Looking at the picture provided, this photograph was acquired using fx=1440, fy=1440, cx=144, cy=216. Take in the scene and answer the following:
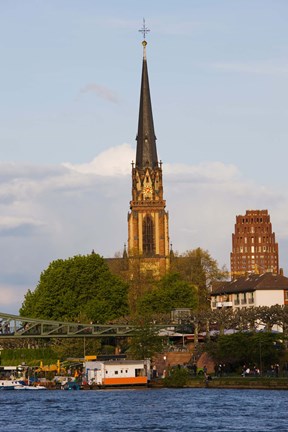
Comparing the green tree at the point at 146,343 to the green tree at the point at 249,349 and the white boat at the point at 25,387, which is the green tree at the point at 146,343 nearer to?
the white boat at the point at 25,387

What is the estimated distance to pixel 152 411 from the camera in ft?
379

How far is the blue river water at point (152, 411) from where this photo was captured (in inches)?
4013

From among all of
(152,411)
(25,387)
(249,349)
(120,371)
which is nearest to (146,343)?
(120,371)

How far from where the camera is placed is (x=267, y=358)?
504 ft

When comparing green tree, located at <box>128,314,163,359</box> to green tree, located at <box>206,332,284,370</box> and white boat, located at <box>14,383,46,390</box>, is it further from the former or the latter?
green tree, located at <box>206,332,284,370</box>

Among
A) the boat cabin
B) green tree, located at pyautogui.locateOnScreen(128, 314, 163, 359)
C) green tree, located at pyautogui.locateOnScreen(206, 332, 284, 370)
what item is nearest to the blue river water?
green tree, located at pyautogui.locateOnScreen(206, 332, 284, 370)

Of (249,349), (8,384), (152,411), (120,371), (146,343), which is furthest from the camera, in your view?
(8,384)

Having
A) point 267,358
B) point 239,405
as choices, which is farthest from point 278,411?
point 267,358

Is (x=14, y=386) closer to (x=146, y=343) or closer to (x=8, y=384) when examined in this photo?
(x=8, y=384)

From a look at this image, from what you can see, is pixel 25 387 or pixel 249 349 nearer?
pixel 249 349

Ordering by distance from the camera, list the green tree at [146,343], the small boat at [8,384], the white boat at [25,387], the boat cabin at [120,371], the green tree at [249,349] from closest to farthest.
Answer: the green tree at [249,349] → the boat cabin at [120,371] → the white boat at [25,387] → the green tree at [146,343] → the small boat at [8,384]

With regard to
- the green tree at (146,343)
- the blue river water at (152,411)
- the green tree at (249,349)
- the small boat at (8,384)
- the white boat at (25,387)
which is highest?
the green tree at (146,343)

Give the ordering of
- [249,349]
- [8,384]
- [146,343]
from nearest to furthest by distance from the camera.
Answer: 1. [249,349]
2. [146,343]
3. [8,384]

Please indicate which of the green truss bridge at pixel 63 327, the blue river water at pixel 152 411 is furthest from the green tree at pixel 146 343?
the blue river water at pixel 152 411
